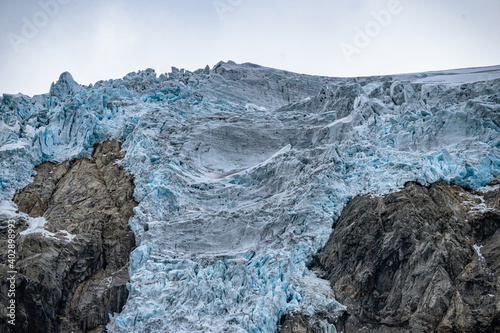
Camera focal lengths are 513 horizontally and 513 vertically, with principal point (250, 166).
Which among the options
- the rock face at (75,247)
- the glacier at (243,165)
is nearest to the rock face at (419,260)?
the glacier at (243,165)

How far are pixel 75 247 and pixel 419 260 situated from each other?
1597 cm

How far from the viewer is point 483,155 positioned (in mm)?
24734

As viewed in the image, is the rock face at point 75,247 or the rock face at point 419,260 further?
the rock face at point 75,247

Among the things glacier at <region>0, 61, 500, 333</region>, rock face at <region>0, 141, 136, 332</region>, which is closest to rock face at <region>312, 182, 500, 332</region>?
glacier at <region>0, 61, 500, 333</region>

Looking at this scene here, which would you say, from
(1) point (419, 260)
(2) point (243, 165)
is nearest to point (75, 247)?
(2) point (243, 165)

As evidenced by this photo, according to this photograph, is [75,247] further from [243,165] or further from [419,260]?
[419,260]

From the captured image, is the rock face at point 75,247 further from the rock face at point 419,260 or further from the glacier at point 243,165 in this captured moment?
the rock face at point 419,260

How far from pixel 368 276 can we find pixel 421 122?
11.0 metres

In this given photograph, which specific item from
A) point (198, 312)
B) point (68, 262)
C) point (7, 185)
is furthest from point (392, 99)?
point (7, 185)

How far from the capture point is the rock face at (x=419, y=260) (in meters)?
18.8

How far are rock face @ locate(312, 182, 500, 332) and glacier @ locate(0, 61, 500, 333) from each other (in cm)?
86

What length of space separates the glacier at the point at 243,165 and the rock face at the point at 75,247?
0.76 metres

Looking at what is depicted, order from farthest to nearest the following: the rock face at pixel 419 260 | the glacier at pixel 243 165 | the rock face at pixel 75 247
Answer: the rock face at pixel 75 247, the glacier at pixel 243 165, the rock face at pixel 419 260

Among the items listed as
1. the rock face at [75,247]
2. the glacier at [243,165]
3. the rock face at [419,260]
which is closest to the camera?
the rock face at [419,260]
